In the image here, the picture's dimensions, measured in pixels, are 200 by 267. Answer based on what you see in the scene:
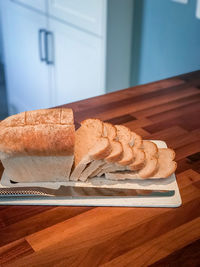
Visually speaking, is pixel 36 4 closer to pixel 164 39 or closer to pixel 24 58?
pixel 24 58

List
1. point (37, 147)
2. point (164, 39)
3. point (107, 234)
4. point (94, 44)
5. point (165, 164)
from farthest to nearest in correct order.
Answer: point (94, 44), point (164, 39), point (165, 164), point (37, 147), point (107, 234)

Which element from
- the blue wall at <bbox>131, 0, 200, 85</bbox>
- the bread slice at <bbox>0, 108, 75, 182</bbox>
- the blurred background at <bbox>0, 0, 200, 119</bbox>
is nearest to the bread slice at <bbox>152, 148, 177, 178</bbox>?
the bread slice at <bbox>0, 108, 75, 182</bbox>

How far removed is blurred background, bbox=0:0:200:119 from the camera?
2.38 metres

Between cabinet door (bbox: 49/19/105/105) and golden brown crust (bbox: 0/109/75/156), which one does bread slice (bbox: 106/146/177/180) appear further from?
cabinet door (bbox: 49/19/105/105)

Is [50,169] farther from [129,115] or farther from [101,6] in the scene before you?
[101,6]

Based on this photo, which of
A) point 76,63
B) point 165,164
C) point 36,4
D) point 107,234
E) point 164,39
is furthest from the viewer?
point 36,4

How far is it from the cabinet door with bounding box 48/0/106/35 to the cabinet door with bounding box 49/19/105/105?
0.06 metres

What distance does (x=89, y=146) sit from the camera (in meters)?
1.14

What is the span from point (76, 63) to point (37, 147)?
2.00 meters

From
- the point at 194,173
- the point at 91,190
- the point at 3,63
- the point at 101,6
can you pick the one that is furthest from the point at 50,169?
the point at 3,63

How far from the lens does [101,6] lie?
8.30ft

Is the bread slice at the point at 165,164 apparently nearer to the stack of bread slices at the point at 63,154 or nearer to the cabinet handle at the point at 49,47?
the stack of bread slices at the point at 63,154

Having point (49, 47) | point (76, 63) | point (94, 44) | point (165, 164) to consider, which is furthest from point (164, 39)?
point (165, 164)

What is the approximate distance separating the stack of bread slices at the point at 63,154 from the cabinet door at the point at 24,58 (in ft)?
7.17
